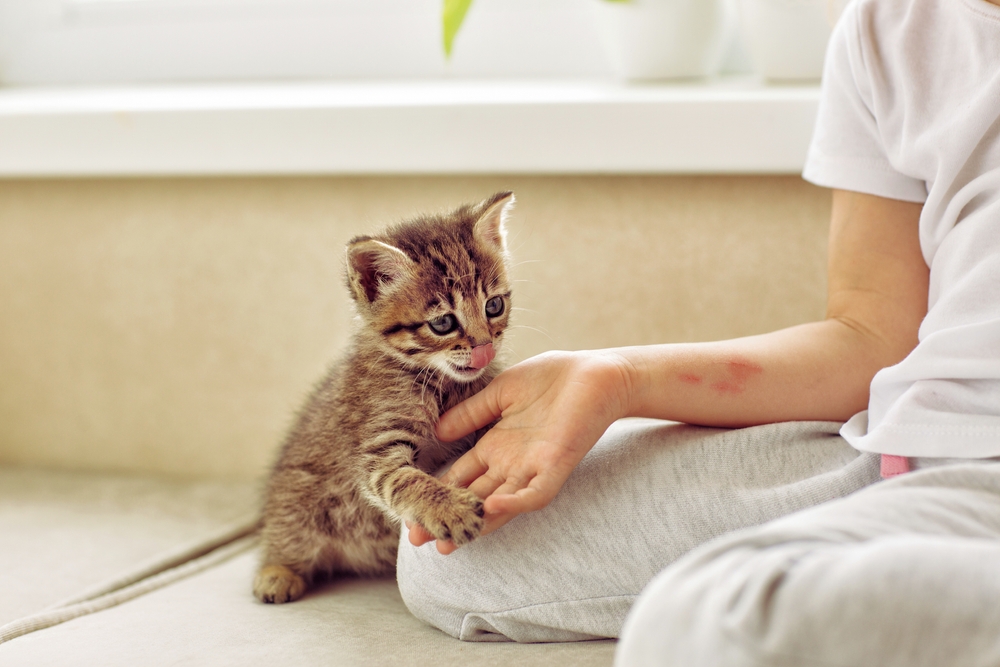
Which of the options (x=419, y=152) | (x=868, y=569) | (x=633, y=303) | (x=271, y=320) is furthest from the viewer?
(x=271, y=320)

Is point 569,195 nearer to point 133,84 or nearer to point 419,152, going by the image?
point 419,152

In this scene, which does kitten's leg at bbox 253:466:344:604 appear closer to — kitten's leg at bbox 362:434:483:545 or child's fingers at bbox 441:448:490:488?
kitten's leg at bbox 362:434:483:545

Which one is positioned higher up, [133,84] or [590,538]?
[133,84]

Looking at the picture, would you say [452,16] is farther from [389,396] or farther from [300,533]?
[300,533]

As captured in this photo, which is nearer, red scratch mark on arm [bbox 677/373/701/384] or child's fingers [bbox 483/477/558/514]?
child's fingers [bbox 483/477/558/514]

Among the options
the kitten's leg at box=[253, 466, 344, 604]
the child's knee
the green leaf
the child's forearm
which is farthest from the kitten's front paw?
the green leaf

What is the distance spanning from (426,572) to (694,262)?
0.81 m

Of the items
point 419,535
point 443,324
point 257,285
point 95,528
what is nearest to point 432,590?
point 419,535

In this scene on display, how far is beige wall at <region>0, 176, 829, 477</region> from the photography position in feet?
5.10

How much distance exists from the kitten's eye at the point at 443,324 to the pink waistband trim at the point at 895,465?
524 millimetres

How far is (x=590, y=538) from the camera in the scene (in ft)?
3.24

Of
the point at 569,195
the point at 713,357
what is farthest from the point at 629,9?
the point at 713,357

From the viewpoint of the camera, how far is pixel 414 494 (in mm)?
983

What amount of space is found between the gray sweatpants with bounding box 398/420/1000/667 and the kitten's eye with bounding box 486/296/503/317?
0.22 meters
